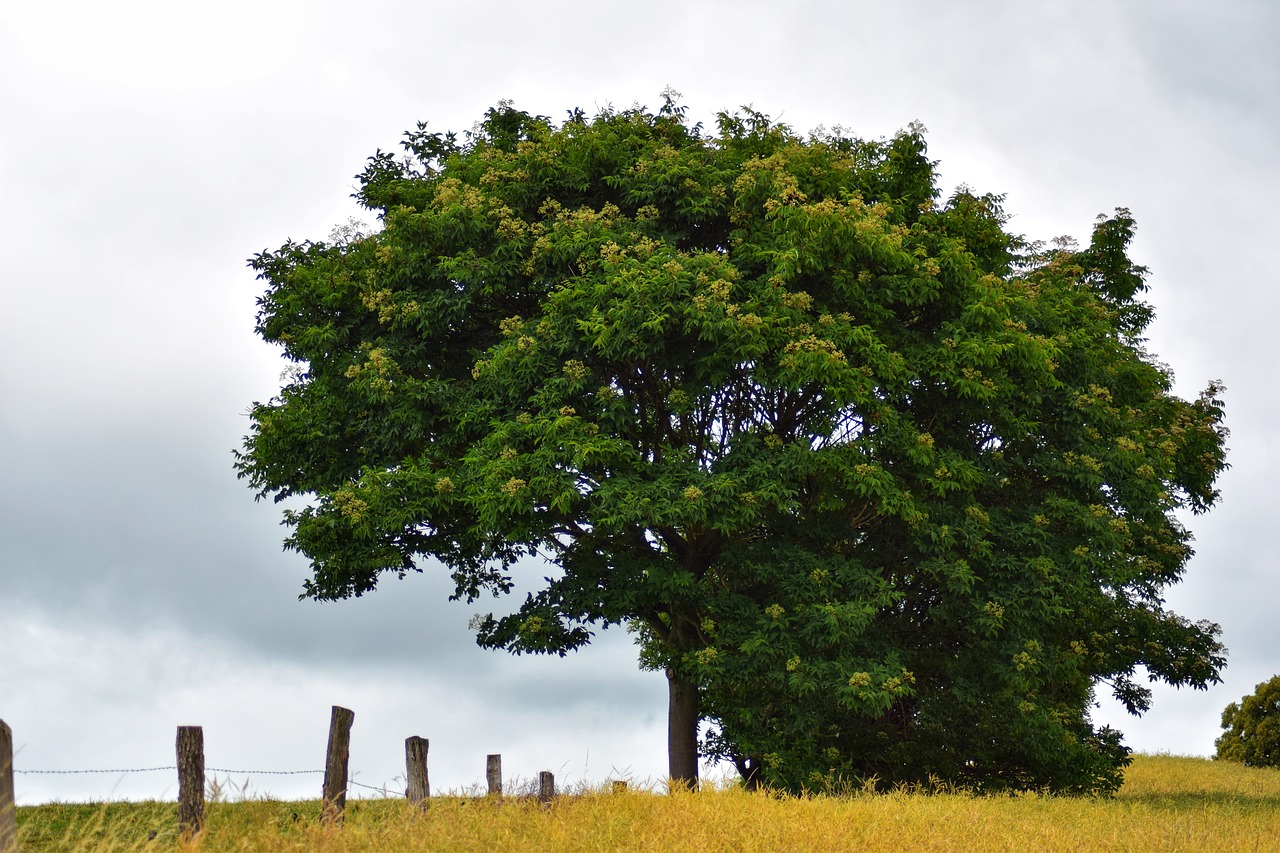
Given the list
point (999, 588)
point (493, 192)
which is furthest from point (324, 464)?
point (999, 588)

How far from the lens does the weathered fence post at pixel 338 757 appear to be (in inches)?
545

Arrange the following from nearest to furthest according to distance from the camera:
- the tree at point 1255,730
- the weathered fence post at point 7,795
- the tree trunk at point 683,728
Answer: the weathered fence post at point 7,795
the tree trunk at point 683,728
the tree at point 1255,730

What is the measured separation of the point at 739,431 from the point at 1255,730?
3380 centimetres

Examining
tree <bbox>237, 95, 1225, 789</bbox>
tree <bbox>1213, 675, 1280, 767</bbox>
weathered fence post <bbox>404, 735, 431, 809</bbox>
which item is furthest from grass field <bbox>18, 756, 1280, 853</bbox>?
tree <bbox>1213, 675, 1280, 767</bbox>

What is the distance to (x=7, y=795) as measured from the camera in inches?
391

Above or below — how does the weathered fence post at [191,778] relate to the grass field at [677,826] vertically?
above

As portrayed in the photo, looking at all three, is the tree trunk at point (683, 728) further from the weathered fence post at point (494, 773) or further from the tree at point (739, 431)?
the weathered fence post at point (494, 773)

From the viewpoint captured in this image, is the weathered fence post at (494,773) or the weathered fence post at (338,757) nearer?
the weathered fence post at (338,757)

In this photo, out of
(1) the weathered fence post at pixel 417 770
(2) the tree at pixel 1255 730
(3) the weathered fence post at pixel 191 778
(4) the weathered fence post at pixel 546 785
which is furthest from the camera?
(2) the tree at pixel 1255 730

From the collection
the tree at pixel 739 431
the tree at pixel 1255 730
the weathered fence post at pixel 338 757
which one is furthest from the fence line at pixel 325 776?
the tree at pixel 1255 730

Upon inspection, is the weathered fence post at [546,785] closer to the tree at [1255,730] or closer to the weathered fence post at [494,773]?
the weathered fence post at [494,773]

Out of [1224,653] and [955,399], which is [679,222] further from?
[1224,653]

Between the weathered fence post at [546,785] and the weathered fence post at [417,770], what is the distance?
1733 millimetres

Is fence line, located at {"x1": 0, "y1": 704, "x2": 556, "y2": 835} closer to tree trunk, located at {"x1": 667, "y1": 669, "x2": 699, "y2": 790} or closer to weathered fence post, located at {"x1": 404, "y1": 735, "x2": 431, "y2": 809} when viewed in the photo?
weathered fence post, located at {"x1": 404, "y1": 735, "x2": 431, "y2": 809}
